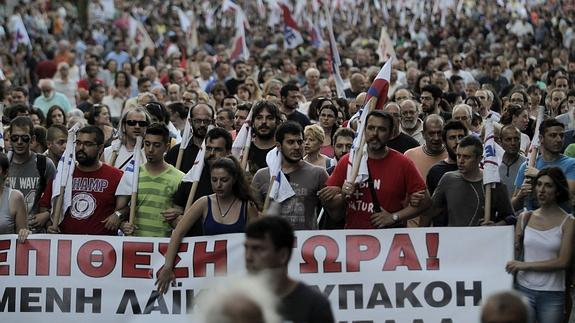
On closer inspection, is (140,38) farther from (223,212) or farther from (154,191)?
(223,212)

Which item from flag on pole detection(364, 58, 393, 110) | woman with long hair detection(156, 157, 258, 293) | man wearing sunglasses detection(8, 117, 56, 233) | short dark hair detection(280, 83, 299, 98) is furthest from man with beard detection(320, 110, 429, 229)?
short dark hair detection(280, 83, 299, 98)

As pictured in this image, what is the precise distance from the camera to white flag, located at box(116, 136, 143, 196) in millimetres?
10344

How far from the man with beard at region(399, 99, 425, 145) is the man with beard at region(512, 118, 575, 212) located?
2490 millimetres

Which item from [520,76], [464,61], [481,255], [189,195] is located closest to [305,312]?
[481,255]

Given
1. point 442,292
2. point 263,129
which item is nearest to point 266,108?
point 263,129

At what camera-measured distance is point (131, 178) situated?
1042 centimetres

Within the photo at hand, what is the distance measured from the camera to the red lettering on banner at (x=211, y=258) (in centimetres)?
973

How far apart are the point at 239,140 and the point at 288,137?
1.27m

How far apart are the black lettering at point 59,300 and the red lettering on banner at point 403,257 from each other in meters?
2.13

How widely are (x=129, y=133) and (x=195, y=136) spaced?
0.58 m

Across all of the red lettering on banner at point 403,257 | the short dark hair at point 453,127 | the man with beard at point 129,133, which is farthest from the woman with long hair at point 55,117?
the red lettering on banner at point 403,257

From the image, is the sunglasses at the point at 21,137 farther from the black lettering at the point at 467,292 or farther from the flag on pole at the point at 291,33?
the flag on pole at the point at 291,33

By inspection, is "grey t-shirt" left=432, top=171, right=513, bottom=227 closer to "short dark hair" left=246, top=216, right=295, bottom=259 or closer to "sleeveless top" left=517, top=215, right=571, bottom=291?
"sleeveless top" left=517, top=215, right=571, bottom=291

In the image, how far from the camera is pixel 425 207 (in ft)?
32.0
